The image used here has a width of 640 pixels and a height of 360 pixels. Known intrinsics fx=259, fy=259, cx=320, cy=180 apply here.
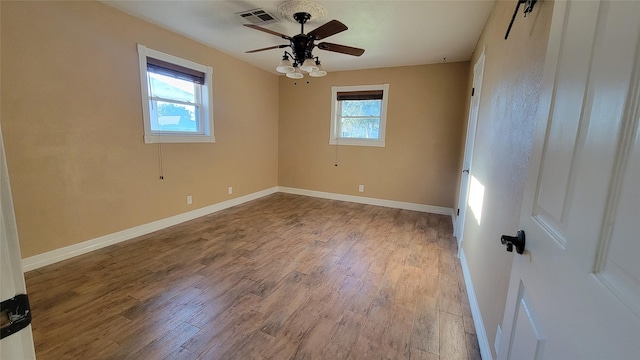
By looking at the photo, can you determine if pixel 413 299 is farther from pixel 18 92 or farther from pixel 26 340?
pixel 18 92

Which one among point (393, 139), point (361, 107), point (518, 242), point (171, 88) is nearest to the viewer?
point (518, 242)

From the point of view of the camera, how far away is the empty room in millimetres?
549

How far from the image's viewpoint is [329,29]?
2459 mm

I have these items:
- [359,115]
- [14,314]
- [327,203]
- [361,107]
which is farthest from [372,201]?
[14,314]

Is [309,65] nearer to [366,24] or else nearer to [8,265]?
[366,24]

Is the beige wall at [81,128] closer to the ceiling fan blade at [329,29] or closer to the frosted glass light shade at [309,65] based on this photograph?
the frosted glass light shade at [309,65]

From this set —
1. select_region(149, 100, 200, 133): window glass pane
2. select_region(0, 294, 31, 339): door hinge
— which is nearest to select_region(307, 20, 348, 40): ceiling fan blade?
select_region(149, 100, 200, 133): window glass pane

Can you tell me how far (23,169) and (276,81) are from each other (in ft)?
13.7

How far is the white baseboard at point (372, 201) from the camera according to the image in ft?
15.2

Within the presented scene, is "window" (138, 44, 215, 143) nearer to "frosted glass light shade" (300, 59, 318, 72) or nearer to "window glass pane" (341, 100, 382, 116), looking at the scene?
"frosted glass light shade" (300, 59, 318, 72)

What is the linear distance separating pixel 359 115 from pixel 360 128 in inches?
9.9

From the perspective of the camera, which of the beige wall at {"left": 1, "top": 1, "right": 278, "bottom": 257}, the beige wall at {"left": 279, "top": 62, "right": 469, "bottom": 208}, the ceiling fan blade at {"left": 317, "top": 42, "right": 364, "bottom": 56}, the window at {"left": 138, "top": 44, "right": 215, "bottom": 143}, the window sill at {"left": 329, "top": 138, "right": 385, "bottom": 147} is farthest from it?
the window sill at {"left": 329, "top": 138, "right": 385, "bottom": 147}

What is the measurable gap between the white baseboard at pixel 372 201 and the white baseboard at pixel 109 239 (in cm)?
164

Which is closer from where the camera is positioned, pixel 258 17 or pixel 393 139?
pixel 258 17
